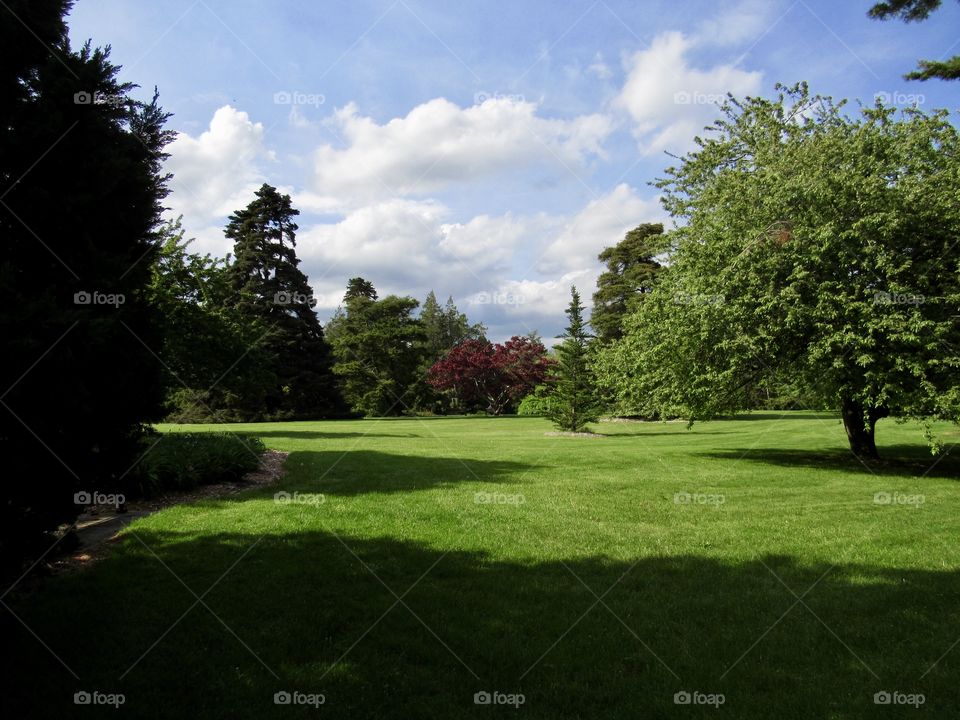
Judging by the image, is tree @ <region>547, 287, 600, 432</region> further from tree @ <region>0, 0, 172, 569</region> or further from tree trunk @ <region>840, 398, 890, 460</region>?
tree @ <region>0, 0, 172, 569</region>

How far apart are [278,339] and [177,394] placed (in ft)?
66.6

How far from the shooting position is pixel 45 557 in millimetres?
4352

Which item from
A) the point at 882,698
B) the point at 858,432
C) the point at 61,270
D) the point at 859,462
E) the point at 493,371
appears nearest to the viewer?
the point at 882,698

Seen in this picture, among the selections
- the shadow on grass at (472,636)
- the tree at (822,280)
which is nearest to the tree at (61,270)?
the shadow on grass at (472,636)

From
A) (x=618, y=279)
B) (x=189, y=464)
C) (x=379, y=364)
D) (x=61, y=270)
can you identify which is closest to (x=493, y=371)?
(x=379, y=364)

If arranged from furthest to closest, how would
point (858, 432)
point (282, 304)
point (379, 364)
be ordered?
point (379, 364), point (282, 304), point (858, 432)

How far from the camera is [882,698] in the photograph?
142 inches

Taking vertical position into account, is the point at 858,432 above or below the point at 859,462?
above

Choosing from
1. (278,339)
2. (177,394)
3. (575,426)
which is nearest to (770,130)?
(575,426)

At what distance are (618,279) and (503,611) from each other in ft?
140

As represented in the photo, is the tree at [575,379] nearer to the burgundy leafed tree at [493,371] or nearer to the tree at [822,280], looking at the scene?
the tree at [822,280]

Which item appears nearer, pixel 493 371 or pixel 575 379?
pixel 575 379

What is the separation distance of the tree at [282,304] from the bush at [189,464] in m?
31.4

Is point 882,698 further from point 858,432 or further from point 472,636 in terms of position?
point 858,432
